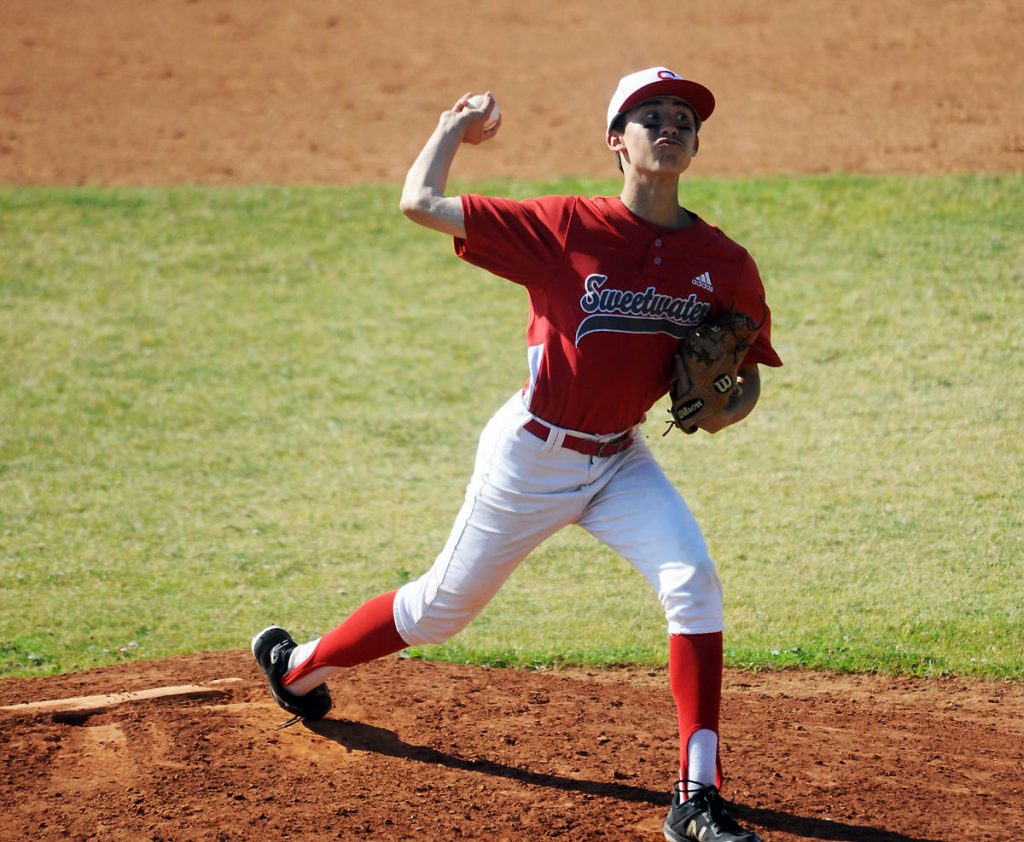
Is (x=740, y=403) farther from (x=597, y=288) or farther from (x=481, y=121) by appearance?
(x=481, y=121)

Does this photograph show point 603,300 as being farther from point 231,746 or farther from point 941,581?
point 941,581

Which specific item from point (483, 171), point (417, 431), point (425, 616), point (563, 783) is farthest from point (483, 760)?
point (483, 171)

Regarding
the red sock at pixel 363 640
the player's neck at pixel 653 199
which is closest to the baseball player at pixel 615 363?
the player's neck at pixel 653 199

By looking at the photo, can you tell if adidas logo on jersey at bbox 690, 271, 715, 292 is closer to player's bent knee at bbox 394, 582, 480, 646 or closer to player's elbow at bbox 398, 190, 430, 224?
player's elbow at bbox 398, 190, 430, 224

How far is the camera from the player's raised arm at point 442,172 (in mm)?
3789

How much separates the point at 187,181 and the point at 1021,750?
9.26 meters

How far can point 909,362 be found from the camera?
28.4 feet

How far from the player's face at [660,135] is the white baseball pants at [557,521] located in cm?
80

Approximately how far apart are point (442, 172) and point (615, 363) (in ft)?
2.42

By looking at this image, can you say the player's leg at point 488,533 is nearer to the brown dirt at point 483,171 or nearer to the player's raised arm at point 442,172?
the brown dirt at point 483,171

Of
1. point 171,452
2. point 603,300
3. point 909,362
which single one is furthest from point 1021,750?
point 171,452

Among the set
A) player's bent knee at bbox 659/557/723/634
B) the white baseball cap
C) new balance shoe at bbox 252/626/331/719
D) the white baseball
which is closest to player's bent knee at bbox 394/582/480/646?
new balance shoe at bbox 252/626/331/719

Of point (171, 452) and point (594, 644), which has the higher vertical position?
point (171, 452)

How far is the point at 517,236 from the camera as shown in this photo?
3.83 metres
